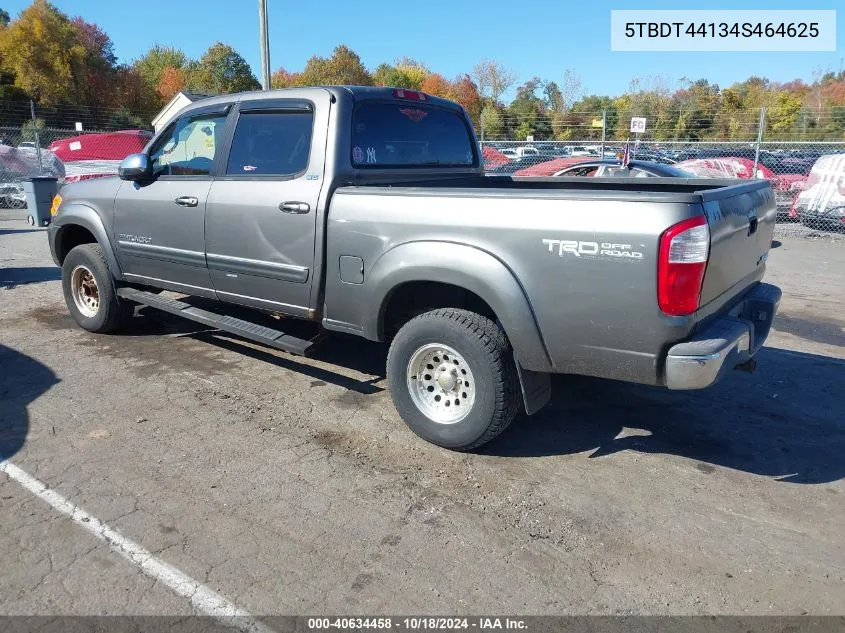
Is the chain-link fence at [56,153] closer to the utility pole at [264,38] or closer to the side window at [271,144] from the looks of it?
the utility pole at [264,38]

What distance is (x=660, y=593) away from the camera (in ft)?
9.27

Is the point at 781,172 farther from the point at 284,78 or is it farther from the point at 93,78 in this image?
the point at 284,78

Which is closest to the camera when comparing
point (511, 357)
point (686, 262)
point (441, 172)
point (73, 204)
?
point (686, 262)

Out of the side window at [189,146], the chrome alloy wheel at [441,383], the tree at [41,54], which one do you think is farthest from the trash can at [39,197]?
the tree at [41,54]

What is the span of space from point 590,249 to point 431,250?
0.91m

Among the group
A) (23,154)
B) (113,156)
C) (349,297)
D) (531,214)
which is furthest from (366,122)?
(113,156)

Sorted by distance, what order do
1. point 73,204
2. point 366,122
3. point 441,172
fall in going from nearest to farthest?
1. point 366,122
2. point 441,172
3. point 73,204

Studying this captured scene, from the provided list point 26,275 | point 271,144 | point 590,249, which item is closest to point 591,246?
point 590,249

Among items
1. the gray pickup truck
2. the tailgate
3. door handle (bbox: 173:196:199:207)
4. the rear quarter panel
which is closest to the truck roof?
the gray pickup truck

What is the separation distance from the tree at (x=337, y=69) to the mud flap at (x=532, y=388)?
2075 inches

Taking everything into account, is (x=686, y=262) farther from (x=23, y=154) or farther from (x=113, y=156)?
(x=113, y=156)

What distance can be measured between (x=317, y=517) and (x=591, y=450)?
1.73m

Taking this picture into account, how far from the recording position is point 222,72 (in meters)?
48.7

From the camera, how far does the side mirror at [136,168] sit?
522 cm
